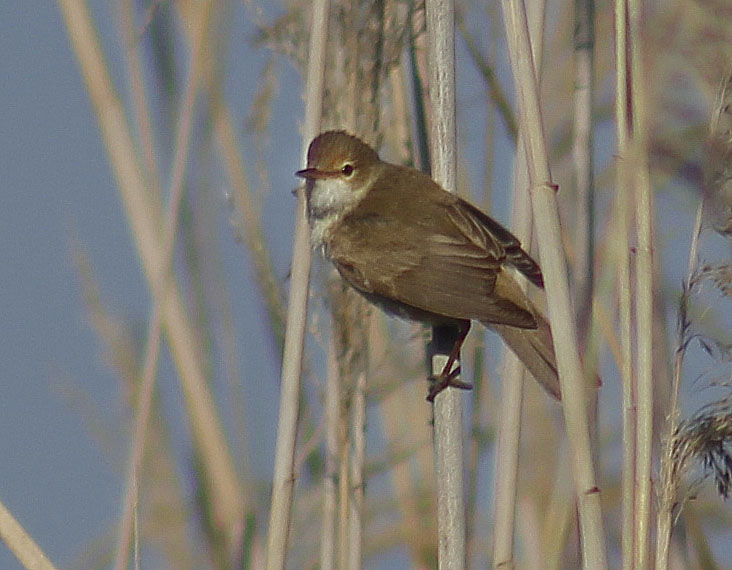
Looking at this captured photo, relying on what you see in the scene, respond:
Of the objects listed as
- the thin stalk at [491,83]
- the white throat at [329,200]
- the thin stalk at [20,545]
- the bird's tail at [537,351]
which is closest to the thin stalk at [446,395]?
the bird's tail at [537,351]

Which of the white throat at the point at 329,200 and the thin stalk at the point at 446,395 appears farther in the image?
the white throat at the point at 329,200

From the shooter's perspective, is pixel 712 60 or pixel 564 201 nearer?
pixel 712 60

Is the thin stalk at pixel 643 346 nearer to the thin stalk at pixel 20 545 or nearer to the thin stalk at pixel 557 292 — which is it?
the thin stalk at pixel 557 292

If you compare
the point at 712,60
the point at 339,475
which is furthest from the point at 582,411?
the point at 339,475

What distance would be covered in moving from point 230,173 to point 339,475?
2.37ft

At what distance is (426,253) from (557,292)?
0.72 meters

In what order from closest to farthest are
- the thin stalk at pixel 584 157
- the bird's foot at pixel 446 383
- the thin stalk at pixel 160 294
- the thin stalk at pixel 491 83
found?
the bird's foot at pixel 446 383 → the thin stalk at pixel 160 294 → the thin stalk at pixel 584 157 → the thin stalk at pixel 491 83

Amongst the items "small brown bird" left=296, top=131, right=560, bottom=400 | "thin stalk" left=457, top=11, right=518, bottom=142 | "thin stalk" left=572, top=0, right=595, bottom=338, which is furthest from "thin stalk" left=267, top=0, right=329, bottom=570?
"thin stalk" left=572, top=0, right=595, bottom=338

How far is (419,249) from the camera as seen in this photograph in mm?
2332

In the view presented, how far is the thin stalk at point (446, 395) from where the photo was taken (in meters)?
1.87

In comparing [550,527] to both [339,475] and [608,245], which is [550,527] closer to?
[339,475]

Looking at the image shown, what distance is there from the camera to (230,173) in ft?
8.46

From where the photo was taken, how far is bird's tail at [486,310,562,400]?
193 centimetres

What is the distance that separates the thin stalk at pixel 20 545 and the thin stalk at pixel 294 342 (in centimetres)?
37
